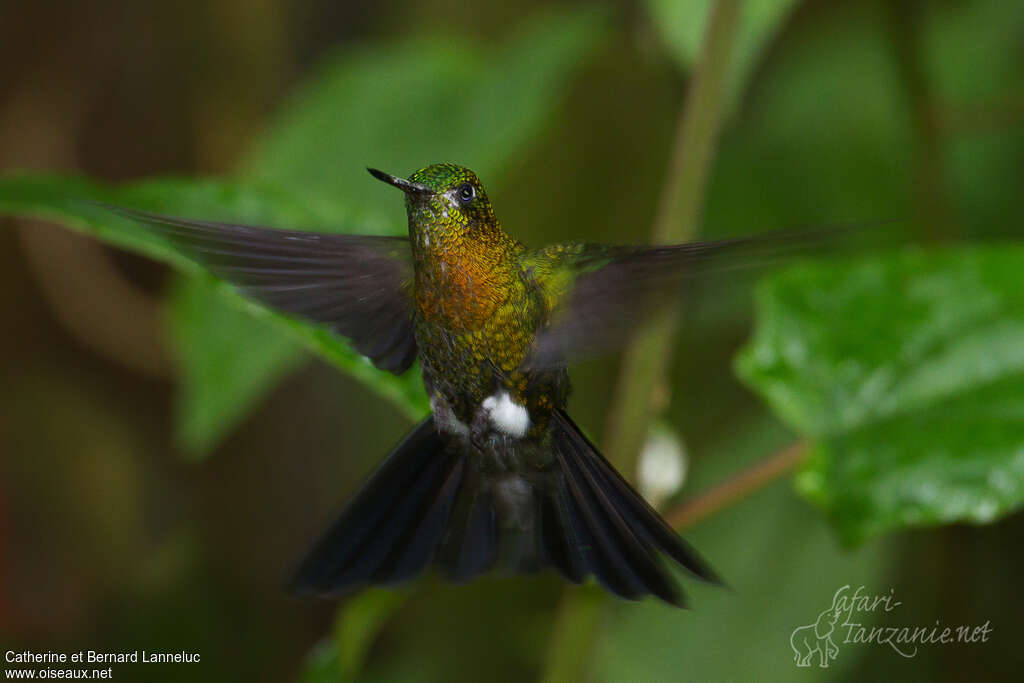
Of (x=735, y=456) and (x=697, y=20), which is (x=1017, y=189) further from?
(x=697, y=20)

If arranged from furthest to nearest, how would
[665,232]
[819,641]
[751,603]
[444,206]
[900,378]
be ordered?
[751,603] < [819,641] < [900,378] < [665,232] < [444,206]

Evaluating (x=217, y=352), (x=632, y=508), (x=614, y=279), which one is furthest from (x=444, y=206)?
(x=217, y=352)

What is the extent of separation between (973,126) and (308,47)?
1055mm

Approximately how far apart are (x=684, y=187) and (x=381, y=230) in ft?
0.90

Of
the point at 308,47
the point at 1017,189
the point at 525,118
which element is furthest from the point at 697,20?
the point at 308,47

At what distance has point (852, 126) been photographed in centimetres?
173

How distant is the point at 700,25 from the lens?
3.16ft

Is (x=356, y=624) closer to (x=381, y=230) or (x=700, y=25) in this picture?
(x=381, y=230)

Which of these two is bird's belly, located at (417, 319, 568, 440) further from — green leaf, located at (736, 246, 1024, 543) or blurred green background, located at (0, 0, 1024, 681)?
green leaf, located at (736, 246, 1024, 543)

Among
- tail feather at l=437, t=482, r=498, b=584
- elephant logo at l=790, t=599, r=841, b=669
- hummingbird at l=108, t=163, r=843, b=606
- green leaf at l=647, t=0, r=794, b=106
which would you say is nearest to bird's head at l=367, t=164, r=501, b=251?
hummingbird at l=108, t=163, r=843, b=606

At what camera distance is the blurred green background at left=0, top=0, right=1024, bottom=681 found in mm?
1260

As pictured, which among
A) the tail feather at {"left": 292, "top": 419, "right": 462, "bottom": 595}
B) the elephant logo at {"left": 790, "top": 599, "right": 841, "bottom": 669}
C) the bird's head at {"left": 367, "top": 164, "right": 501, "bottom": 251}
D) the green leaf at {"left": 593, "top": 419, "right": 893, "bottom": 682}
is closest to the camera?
the bird's head at {"left": 367, "top": 164, "right": 501, "bottom": 251}

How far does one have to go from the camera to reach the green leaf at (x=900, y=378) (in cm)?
83

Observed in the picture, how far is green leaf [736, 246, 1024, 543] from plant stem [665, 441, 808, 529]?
2 cm
